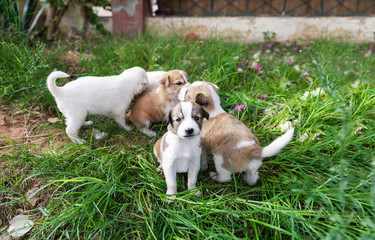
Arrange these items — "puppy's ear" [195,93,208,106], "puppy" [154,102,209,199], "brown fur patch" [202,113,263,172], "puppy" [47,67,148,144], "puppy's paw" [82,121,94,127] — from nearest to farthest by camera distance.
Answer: "puppy" [154,102,209,199]
"brown fur patch" [202,113,263,172]
"puppy's ear" [195,93,208,106]
"puppy" [47,67,148,144]
"puppy's paw" [82,121,94,127]

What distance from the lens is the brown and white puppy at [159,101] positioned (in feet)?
11.0

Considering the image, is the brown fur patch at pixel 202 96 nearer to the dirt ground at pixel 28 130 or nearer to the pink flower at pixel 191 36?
the dirt ground at pixel 28 130

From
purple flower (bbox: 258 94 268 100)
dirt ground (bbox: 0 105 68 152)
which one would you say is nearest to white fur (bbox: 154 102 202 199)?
dirt ground (bbox: 0 105 68 152)

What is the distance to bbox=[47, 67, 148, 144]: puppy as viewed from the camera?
297cm

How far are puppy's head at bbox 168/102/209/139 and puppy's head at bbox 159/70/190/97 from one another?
44.3 inches

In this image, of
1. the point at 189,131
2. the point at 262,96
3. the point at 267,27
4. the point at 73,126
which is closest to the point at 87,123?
the point at 73,126

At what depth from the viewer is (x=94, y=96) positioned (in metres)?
3.08

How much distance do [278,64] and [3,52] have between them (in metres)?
4.56

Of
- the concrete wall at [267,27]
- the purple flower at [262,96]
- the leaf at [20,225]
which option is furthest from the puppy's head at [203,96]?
the concrete wall at [267,27]

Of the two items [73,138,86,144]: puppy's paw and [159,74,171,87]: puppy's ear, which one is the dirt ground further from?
[159,74,171,87]: puppy's ear

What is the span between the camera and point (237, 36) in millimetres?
6129

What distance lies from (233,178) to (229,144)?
38 centimetres

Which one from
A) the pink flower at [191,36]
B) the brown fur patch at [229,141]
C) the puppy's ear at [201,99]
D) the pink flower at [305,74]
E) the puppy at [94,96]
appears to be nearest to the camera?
the brown fur patch at [229,141]

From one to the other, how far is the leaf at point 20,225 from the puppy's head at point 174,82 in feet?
6.65
